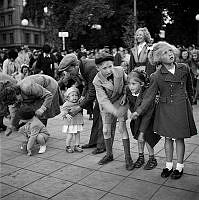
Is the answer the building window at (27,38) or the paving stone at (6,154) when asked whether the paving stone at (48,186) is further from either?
the building window at (27,38)

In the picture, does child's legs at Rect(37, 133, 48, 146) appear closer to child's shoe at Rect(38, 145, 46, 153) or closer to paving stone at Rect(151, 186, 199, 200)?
child's shoe at Rect(38, 145, 46, 153)

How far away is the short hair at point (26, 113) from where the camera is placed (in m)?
4.77

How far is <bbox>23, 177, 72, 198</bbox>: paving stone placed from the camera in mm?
3404

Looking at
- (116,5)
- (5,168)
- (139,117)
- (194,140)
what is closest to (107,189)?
(139,117)

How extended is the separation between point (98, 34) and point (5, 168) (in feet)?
88.7

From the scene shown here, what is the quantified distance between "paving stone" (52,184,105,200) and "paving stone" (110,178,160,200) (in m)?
0.19

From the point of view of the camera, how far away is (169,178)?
3.62m

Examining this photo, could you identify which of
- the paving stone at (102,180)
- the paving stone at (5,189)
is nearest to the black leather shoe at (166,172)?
the paving stone at (102,180)

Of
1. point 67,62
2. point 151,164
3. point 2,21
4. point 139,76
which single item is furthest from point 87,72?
point 2,21

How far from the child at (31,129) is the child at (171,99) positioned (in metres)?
1.89

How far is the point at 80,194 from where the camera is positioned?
3316 millimetres

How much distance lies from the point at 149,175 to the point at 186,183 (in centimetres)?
48

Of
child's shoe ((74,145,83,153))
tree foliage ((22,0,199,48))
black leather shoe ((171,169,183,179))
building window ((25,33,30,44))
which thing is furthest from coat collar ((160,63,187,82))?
building window ((25,33,30,44))

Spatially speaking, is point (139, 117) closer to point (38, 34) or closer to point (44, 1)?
point (44, 1)
